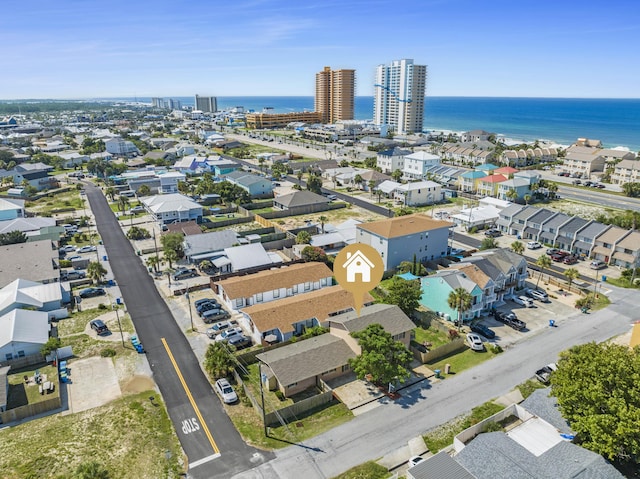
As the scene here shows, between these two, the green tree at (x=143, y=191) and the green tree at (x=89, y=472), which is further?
the green tree at (x=143, y=191)

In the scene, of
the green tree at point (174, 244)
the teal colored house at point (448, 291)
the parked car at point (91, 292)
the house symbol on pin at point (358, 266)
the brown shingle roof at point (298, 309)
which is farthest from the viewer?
the green tree at point (174, 244)

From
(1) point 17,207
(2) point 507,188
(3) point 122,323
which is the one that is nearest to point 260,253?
(3) point 122,323

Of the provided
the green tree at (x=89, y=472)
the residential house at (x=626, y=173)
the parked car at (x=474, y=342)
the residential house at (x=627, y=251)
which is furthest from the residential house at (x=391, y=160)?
the green tree at (x=89, y=472)

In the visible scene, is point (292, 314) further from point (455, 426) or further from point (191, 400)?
point (455, 426)

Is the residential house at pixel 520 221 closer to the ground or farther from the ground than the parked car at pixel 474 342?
farther from the ground

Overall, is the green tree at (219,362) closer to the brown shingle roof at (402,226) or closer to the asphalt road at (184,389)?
the asphalt road at (184,389)

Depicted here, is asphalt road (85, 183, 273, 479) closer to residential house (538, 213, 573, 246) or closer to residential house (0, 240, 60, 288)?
residential house (0, 240, 60, 288)

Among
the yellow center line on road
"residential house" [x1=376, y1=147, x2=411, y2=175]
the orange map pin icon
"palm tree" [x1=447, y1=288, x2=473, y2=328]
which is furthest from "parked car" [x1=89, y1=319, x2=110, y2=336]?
"residential house" [x1=376, y1=147, x2=411, y2=175]
